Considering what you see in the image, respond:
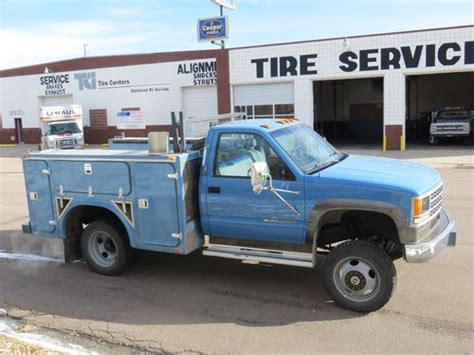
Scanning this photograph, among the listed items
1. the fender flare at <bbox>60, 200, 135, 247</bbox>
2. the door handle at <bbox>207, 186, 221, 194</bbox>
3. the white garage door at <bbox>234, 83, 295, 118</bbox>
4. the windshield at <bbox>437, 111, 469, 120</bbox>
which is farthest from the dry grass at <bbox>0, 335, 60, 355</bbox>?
the windshield at <bbox>437, 111, 469, 120</bbox>

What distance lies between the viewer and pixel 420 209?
4.95 metres

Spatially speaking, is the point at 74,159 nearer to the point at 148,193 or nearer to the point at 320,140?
the point at 148,193

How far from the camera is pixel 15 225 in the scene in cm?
981

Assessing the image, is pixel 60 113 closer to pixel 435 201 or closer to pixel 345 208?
pixel 345 208

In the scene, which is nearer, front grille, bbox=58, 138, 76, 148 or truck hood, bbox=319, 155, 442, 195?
truck hood, bbox=319, 155, 442, 195

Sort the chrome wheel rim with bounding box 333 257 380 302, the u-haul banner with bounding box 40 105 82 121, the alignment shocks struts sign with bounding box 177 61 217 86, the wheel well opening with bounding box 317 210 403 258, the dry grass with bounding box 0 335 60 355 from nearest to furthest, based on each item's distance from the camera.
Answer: the dry grass with bounding box 0 335 60 355 → the chrome wheel rim with bounding box 333 257 380 302 → the wheel well opening with bounding box 317 210 403 258 → the alignment shocks struts sign with bounding box 177 61 217 86 → the u-haul banner with bounding box 40 105 82 121

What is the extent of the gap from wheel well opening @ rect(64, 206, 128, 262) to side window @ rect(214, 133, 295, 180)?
5.59 ft

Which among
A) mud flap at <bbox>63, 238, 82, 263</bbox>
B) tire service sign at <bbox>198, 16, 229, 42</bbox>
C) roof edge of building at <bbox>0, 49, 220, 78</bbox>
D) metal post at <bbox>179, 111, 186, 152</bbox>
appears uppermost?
tire service sign at <bbox>198, 16, 229, 42</bbox>

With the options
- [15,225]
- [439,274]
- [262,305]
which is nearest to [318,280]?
[262,305]

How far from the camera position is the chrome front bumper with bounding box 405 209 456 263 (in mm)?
4953

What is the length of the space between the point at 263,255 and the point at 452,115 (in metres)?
24.7

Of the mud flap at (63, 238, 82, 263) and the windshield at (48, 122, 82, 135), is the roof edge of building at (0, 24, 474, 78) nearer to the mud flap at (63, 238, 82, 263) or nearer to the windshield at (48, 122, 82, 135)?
the windshield at (48, 122, 82, 135)

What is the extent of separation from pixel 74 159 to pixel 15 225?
4.20 meters

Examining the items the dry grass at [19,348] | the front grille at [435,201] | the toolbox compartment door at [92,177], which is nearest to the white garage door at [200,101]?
the toolbox compartment door at [92,177]
